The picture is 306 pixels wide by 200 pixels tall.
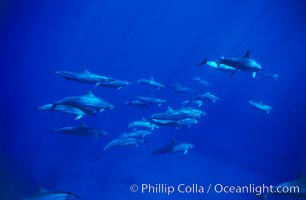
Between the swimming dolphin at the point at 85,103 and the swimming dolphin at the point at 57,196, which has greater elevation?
the swimming dolphin at the point at 85,103

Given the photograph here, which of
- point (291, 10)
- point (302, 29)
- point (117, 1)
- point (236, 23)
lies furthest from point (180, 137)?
point (117, 1)

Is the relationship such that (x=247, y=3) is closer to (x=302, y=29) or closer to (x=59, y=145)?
(x=302, y=29)

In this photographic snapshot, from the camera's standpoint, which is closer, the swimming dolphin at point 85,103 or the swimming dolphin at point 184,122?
the swimming dolphin at point 85,103

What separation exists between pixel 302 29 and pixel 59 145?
907 inches

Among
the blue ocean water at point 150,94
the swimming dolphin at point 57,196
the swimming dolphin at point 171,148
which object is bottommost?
the swimming dolphin at point 57,196

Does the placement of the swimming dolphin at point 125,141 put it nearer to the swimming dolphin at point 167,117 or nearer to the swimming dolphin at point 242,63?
the swimming dolphin at point 167,117

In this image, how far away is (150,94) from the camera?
1545cm

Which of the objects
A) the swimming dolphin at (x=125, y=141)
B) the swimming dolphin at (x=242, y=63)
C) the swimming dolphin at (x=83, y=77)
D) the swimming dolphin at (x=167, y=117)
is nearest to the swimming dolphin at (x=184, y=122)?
the swimming dolphin at (x=167, y=117)

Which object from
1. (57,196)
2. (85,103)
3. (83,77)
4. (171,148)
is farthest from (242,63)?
(57,196)

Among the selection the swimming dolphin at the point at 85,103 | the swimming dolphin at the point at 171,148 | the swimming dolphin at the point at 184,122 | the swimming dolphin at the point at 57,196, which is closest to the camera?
the swimming dolphin at the point at 57,196

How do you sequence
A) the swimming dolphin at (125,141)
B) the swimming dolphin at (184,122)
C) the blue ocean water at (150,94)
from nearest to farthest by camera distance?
the swimming dolphin at (184,122) → the swimming dolphin at (125,141) → the blue ocean water at (150,94)

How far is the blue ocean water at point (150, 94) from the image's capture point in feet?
56.5

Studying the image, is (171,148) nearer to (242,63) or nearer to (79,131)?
(79,131)

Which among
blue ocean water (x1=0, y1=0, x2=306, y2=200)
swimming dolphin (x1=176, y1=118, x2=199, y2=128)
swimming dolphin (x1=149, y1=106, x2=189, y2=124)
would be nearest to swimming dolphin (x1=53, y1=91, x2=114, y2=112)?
swimming dolphin (x1=149, y1=106, x2=189, y2=124)
